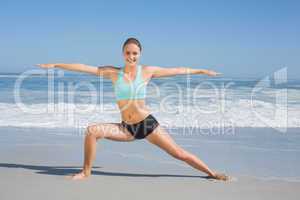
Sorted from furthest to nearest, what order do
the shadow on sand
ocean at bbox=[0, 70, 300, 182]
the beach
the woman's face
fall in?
ocean at bbox=[0, 70, 300, 182] < the shadow on sand < the woman's face < the beach

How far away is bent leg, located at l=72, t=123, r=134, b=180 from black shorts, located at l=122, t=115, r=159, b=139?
58 millimetres

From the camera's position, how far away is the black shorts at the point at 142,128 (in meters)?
4.51

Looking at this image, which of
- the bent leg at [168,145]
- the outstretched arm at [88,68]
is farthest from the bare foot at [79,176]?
the outstretched arm at [88,68]

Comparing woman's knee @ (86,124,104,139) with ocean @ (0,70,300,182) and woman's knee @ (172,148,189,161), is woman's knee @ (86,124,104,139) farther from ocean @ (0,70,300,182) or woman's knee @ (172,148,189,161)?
ocean @ (0,70,300,182)

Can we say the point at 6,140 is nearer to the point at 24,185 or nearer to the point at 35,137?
the point at 35,137

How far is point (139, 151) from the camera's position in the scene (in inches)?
248

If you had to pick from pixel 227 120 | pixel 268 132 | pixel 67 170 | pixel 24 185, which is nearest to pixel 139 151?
pixel 67 170

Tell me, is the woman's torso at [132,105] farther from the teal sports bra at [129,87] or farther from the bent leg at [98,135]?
the bent leg at [98,135]

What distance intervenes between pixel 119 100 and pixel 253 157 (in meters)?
2.46

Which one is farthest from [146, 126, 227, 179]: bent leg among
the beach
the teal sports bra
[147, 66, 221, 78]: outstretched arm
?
[147, 66, 221, 78]: outstretched arm

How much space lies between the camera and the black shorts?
14.8 ft

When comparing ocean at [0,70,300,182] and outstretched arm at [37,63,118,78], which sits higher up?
outstretched arm at [37,63,118,78]

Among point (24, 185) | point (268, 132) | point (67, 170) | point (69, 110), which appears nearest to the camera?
point (24, 185)

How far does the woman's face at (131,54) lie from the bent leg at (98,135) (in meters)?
0.73
